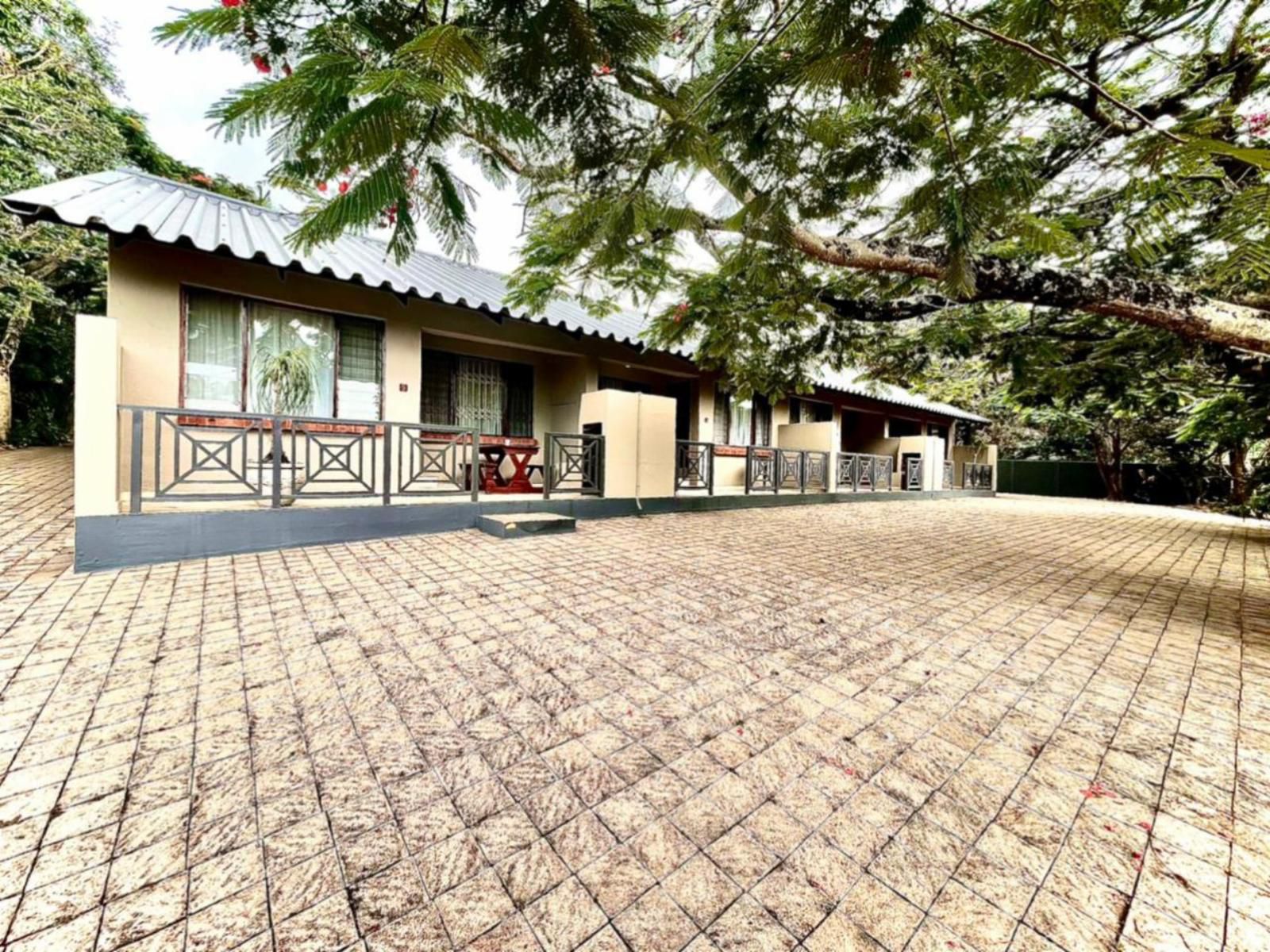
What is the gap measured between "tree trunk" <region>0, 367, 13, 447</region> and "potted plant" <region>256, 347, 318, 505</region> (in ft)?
35.2

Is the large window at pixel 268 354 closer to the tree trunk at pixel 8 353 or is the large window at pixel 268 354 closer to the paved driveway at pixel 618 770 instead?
the paved driveway at pixel 618 770

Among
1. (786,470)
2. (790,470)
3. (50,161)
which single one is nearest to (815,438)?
(790,470)

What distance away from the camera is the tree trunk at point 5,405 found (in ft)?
37.1

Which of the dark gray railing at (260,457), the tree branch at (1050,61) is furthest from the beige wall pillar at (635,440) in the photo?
the tree branch at (1050,61)

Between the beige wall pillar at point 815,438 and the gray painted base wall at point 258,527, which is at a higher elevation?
the beige wall pillar at point 815,438

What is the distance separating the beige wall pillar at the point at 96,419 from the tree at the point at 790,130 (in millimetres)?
3766

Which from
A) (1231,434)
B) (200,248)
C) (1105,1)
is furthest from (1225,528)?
(200,248)

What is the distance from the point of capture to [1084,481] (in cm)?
1981

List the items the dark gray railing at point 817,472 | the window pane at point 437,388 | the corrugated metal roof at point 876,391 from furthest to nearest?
the corrugated metal roof at point 876,391, the dark gray railing at point 817,472, the window pane at point 437,388

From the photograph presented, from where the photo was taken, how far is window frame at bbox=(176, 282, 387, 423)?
603cm

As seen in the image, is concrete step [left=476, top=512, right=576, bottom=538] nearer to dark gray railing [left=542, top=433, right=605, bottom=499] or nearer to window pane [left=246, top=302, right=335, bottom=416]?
dark gray railing [left=542, top=433, right=605, bottom=499]

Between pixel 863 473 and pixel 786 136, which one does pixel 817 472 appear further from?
pixel 786 136

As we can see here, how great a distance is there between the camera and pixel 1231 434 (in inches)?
311

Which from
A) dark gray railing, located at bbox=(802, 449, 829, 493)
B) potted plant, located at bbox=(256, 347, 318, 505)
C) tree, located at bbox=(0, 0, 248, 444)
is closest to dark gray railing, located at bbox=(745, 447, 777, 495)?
dark gray railing, located at bbox=(802, 449, 829, 493)
